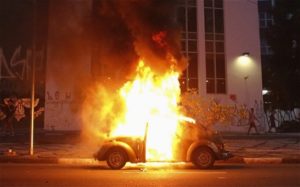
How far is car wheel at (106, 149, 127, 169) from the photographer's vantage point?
11.8 metres

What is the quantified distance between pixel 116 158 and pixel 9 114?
45.0ft

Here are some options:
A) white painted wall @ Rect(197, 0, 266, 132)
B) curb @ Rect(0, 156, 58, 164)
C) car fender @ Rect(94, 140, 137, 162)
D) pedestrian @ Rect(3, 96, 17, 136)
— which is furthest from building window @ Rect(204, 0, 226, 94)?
car fender @ Rect(94, 140, 137, 162)

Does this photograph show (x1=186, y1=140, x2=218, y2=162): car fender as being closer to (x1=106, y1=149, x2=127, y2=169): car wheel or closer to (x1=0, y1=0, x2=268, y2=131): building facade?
(x1=106, y1=149, x2=127, y2=169): car wheel

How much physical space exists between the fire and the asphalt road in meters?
0.74

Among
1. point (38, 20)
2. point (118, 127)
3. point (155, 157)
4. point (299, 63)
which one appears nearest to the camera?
point (155, 157)

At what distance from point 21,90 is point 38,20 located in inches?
481

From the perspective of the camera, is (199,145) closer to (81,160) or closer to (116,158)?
(116,158)

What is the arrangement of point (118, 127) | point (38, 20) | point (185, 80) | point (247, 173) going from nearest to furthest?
point (247, 173)
point (118, 127)
point (38, 20)
point (185, 80)

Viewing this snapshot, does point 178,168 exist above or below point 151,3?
below

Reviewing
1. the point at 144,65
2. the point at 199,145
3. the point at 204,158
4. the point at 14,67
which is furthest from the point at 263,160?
the point at 14,67

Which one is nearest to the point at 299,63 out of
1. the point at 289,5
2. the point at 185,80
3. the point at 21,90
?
the point at 289,5

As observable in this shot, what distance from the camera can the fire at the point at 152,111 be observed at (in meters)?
11.9

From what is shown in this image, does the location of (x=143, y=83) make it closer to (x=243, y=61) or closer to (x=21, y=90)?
(x=21, y=90)

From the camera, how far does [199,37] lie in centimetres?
3077
